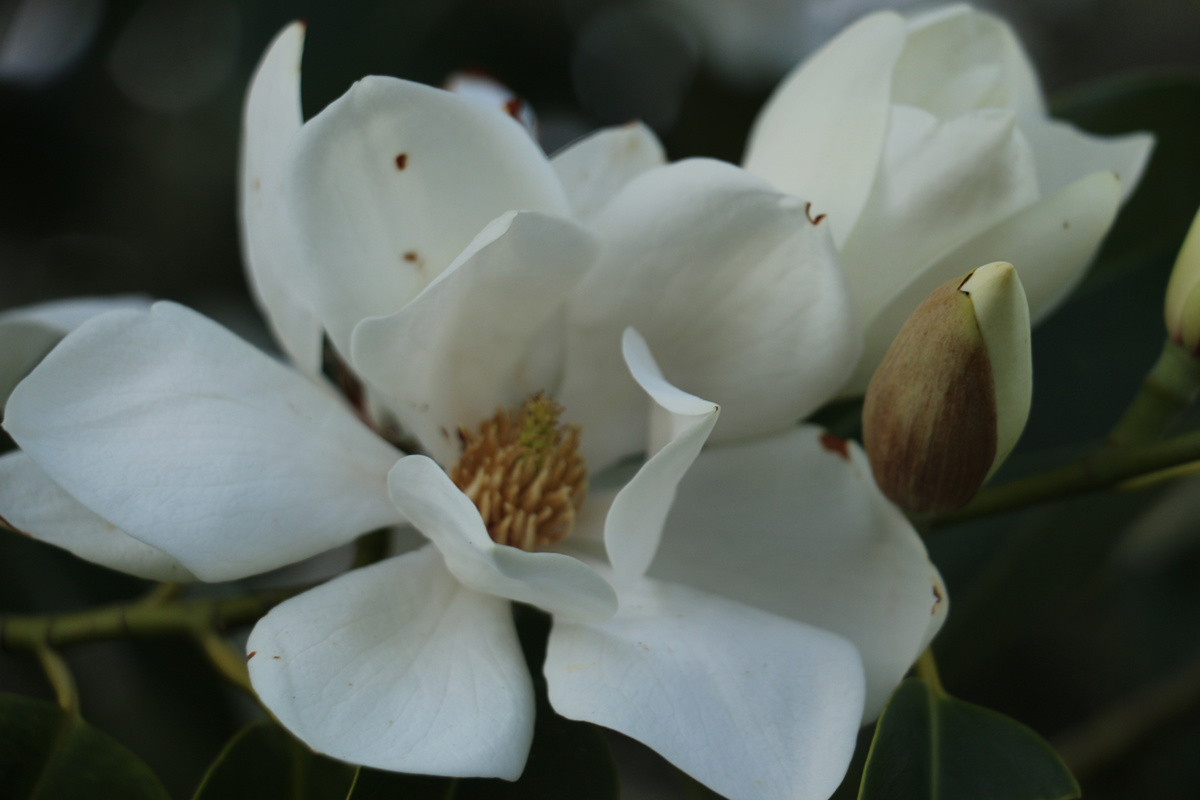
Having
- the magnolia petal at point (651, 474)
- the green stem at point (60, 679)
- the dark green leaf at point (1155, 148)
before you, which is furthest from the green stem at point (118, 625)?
the dark green leaf at point (1155, 148)

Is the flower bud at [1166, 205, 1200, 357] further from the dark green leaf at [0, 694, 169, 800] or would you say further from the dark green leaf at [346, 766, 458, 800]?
the dark green leaf at [0, 694, 169, 800]

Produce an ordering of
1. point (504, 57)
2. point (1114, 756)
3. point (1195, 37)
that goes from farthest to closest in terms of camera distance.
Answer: point (1195, 37)
point (504, 57)
point (1114, 756)

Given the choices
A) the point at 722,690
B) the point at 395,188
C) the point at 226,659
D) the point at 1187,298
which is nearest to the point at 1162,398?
Result: the point at 1187,298

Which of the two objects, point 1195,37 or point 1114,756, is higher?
point 1195,37

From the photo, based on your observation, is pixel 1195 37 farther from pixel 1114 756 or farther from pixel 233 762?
pixel 233 762

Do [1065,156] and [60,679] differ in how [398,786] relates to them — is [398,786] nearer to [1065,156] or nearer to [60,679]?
[60,679]

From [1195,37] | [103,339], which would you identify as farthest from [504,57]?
[1195,37]

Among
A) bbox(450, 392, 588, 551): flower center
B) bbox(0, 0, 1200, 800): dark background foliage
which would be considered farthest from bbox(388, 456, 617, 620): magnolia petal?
bbox(0, 0, 1200, 800): dark background foliage
